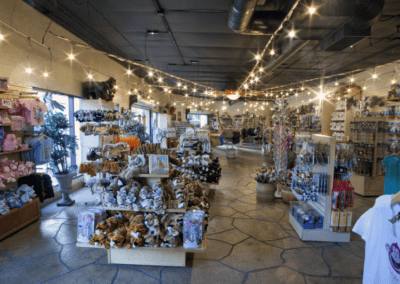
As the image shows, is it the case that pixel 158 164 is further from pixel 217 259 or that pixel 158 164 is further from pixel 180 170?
pixel 217 259

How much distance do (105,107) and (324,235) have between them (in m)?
5.65

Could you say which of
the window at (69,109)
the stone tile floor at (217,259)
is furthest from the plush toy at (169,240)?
the window at (69,109)

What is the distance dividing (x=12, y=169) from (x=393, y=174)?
5.57m

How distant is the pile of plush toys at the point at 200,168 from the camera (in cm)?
476

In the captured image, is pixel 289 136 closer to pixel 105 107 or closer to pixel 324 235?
pixel 324 235

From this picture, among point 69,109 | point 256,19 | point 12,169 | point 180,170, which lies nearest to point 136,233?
point 180,170

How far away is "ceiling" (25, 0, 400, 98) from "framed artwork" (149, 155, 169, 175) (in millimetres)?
2695

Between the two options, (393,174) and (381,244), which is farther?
(393,174)

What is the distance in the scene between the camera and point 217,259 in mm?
2889

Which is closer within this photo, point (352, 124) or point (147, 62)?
point (352, 124)

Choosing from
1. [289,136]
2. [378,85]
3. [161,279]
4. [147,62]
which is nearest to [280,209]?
[289,136]

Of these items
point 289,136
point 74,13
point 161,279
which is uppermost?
point 74,13

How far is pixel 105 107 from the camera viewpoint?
6.09m

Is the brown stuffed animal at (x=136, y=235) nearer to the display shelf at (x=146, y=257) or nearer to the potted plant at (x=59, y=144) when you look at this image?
the display shelf at (x=146, y=257)
